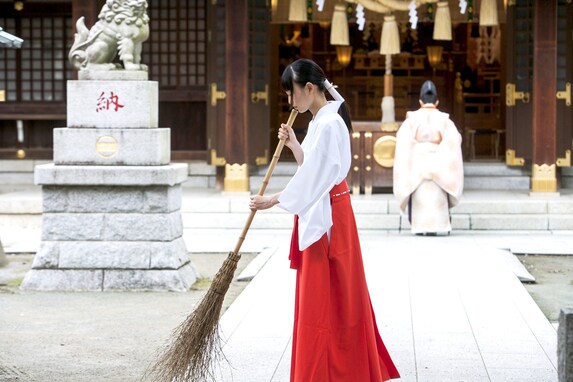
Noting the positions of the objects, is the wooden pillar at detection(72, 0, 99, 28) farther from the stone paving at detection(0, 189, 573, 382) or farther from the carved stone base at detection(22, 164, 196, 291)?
the carved stone base at detection(22, 164, 196, 291)

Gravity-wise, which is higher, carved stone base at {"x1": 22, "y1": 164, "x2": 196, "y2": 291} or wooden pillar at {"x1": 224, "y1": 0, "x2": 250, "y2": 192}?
wooden pillar at {"x1": 224, "y1": 0, "x2": 250, "y2": 192}

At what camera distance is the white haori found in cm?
591

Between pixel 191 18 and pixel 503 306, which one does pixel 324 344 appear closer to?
pixel 503 306

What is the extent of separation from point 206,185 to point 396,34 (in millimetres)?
3813

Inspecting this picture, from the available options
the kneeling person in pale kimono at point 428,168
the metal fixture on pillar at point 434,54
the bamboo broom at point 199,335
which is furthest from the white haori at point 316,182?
the metal fixture on pillar at point 434,54

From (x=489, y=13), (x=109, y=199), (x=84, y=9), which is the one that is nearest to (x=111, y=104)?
(x=109, y=199)

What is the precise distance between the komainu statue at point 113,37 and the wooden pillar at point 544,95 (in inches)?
276

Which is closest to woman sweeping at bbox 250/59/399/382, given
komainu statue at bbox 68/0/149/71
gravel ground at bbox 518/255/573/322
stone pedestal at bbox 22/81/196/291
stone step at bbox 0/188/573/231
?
gravel ground at bbox 518/255/573/322

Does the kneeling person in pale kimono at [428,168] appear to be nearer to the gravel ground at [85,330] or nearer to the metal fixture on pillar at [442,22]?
the metal fixture on pillar at [442,22]

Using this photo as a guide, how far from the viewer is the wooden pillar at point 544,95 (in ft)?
51.0

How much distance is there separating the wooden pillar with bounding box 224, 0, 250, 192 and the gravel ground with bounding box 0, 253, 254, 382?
4658mm

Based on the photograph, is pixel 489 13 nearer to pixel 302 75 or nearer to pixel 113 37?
pixel 113 37

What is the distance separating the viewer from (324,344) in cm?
596

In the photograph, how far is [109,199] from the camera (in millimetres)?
10438
